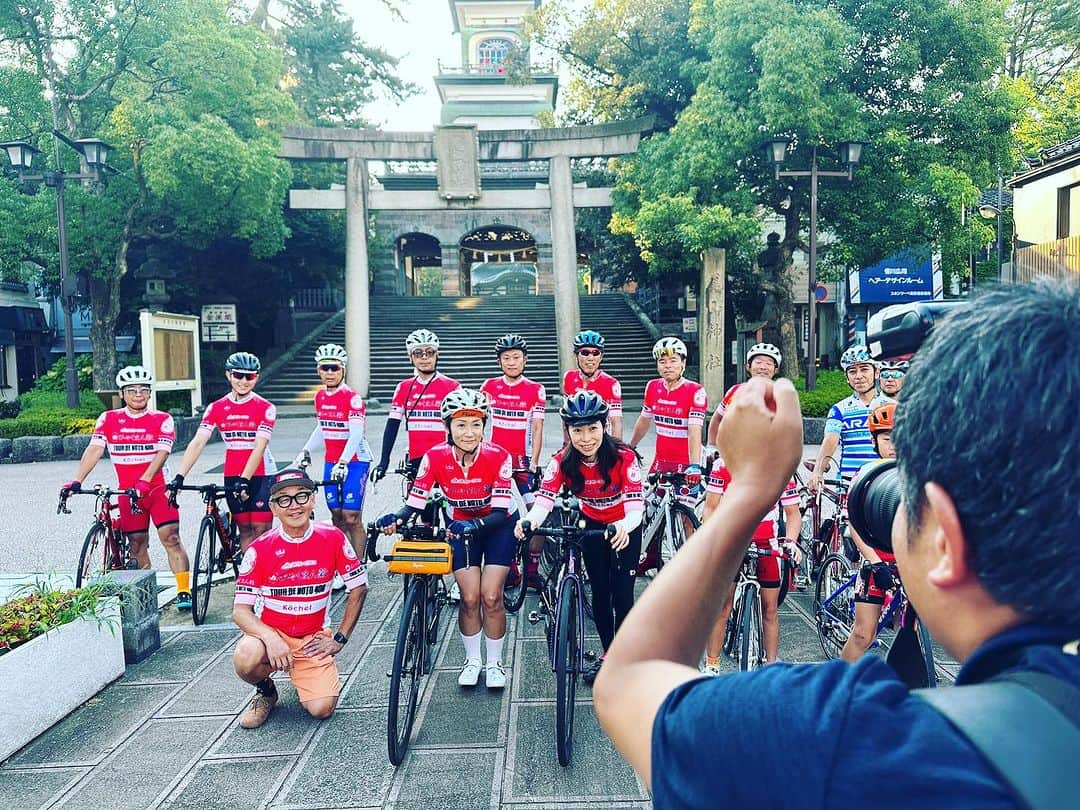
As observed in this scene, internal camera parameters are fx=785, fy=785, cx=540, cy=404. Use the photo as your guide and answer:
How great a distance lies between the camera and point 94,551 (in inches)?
258

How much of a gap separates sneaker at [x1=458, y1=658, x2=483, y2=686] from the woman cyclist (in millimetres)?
711

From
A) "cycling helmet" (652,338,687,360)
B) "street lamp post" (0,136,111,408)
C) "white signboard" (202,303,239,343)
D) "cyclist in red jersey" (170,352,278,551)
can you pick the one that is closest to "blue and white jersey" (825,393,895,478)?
"cycling helmet" (652,338,687,360)

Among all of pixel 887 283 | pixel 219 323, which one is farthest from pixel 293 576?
pixel 887 283

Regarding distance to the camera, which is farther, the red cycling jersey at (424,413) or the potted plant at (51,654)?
the red cycling jersey at (424,413)

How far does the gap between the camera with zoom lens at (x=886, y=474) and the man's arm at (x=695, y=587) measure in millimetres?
227

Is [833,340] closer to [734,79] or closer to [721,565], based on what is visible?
[734,79]

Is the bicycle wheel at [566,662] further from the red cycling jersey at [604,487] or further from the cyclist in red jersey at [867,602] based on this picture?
the cyclist in red jersey at [867,602]

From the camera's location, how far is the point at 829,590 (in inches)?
230

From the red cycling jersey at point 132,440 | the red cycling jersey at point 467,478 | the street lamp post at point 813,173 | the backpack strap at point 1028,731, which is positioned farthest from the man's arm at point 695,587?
the street lamp post at point 813,173

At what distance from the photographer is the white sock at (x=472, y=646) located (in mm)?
5055

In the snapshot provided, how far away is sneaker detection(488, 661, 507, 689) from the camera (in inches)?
195

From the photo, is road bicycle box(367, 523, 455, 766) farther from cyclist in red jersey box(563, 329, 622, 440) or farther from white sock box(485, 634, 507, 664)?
cyclist in red jersey box(563, 329, 622, 440)

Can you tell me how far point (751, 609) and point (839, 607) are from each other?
776 mm

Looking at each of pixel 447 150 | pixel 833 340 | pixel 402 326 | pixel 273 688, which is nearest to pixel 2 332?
pixel 402 326
